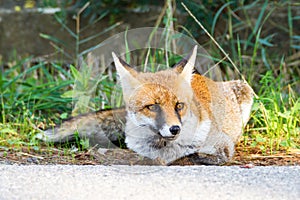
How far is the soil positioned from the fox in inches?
4.4

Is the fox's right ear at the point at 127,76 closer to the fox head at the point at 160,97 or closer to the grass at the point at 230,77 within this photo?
the fox head at the point at 160,97

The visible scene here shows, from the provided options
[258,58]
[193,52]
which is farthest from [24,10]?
[193,52]

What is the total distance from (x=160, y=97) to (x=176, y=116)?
191 mm

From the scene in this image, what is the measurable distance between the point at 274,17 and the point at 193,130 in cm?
364

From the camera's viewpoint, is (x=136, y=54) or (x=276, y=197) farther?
(x=136, y=54)

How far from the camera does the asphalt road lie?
3176mm

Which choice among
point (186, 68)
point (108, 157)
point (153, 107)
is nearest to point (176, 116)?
point (153, 107)

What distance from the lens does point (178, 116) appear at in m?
4.20

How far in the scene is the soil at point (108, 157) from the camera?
15.0ft

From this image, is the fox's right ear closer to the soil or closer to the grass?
the soil

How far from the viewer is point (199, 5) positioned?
23.3ft

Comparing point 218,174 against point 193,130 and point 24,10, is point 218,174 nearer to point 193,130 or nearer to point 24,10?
point 193,130

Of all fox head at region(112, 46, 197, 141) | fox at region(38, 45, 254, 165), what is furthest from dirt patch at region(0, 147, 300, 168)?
fox head at region(112, 46, 197, 141)

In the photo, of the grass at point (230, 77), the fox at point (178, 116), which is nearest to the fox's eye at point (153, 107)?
the fox at point (178, 116)
